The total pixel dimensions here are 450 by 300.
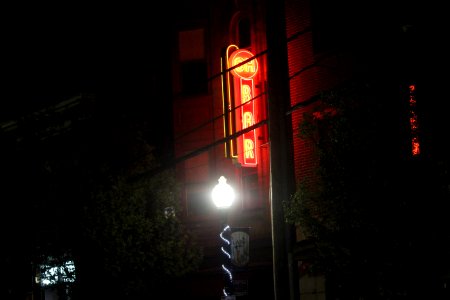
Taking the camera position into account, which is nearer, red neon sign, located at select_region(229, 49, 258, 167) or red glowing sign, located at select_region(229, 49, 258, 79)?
red neon sign, located at select_region(229, 49, 258, 167)

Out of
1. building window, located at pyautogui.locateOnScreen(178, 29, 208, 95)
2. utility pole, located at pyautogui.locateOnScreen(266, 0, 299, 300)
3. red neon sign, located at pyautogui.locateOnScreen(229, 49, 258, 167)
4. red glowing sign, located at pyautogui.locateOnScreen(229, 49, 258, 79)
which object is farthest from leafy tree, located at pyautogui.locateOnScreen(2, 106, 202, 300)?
utility pole, located at pyautogui.locateOnScreen(266, 0, 299, 300)

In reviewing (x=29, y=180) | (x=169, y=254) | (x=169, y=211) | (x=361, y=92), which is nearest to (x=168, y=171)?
(x=169, y=211)

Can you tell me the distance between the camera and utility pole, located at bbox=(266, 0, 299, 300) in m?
12.5

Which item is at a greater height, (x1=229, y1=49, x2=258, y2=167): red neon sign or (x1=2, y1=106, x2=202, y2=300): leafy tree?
(x1=229, y1=49, x2=258, y2=167): red neon sign

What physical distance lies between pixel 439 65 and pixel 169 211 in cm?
1102

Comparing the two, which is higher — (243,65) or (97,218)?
(243,65)

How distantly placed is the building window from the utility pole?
9085 millimetres

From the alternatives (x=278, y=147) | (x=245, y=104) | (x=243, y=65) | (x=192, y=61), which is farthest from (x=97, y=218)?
(x=278, y=147)

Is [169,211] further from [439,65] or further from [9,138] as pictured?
[439,65]

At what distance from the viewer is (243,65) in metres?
19.3

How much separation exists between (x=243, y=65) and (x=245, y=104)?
1134mm

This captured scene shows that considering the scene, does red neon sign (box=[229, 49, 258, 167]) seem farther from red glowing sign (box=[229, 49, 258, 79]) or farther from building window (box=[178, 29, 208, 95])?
building window (box=[178, 29, 208, 95])

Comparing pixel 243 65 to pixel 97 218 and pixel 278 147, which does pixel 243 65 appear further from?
pixel 278 147

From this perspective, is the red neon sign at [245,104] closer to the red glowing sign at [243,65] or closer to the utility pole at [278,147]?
the red glowing sign at [243,65]
